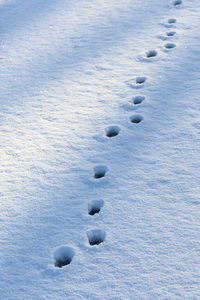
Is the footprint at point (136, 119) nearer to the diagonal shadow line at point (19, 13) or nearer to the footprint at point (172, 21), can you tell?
the footprint at point (172, 21)

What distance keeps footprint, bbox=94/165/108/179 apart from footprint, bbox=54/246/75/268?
55 cm

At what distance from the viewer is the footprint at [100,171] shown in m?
2.34

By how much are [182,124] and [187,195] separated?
65 cm

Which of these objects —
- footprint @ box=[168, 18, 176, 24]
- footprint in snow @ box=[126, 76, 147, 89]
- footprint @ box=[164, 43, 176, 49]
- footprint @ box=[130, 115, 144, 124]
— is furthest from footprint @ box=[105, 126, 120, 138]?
footprint @ box=[168, 18, 176, 24]

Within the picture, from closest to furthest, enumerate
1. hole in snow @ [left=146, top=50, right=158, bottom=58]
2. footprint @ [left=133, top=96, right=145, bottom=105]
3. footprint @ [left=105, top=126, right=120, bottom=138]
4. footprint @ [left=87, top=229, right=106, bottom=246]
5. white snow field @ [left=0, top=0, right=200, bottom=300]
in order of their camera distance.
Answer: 1. white snow field @ [left=0, top=0, right=200, bottom=300]
2. footprint @ [left=87, top=229, right=106, bottom=246]
3. footprint @ [left=105, top=126, right=120, bottom=138]
4. footprint @ [left=133, top=96, right=145, bottom=105]
5. hole in snow @ [left=146, top=50, right=158, bottom=58]

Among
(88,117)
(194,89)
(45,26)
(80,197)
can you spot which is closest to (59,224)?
(80,197)

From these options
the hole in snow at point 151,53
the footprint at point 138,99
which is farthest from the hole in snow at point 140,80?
the hole in snow at point 151,53

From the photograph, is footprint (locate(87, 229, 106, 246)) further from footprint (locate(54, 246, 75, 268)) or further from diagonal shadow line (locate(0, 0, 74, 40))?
diagonal shadow line (locate(0, 0, 74, 40))

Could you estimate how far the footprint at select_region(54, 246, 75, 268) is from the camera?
1.90 m

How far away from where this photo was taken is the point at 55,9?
4285mm

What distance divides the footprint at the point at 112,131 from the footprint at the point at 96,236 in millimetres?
815

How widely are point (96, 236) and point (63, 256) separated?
20cm

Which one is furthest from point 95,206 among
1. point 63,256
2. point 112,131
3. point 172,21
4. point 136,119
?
point 172,21

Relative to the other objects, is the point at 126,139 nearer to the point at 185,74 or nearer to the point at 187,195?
the point at 187,195
